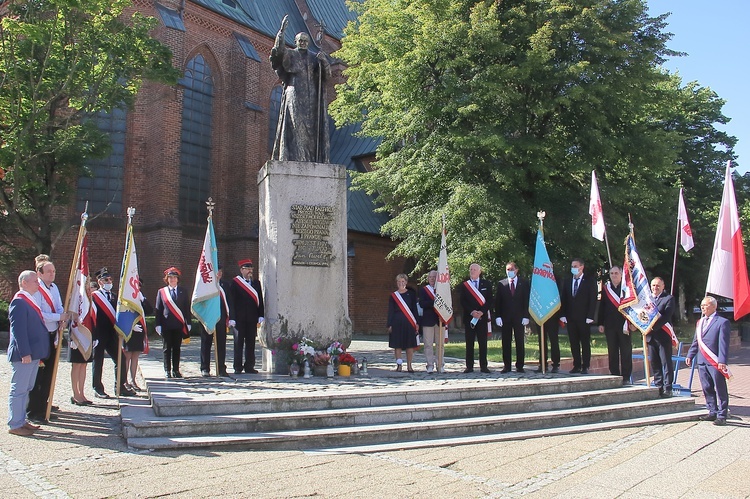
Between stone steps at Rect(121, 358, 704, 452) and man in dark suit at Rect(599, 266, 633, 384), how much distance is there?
0.84m

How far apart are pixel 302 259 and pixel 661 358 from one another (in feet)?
18.8

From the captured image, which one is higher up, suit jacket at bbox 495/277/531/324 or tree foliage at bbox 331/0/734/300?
tree foliage at bbox 331/0/734/300

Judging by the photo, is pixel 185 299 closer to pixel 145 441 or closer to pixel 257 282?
pixel 257 282

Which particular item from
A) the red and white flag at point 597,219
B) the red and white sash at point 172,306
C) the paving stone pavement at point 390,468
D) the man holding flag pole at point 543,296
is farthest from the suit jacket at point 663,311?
the red and white sash at point 172,306

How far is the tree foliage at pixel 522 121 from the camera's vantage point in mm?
17297

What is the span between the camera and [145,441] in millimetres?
6020

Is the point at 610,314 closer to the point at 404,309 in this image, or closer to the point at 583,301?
the point at 583,301

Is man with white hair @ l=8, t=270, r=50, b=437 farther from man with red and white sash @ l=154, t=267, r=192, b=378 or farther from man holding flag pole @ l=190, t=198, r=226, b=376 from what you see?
man holding flag pole @ l=190, t=198, r=226, b=376

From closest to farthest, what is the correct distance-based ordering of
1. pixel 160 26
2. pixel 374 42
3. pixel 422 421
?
pixel 422 421 → pixel 374 42 → pixel 160 26

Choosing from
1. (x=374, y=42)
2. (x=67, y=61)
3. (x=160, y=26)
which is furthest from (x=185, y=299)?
(x=160, y=26)

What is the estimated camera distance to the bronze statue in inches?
425

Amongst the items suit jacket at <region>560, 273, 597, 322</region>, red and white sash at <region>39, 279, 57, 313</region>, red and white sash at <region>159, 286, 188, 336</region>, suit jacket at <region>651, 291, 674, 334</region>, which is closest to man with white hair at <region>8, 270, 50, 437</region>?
red and white sash at <region>39, 279, 57, 313</region>

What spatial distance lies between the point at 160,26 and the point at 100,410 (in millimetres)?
19400

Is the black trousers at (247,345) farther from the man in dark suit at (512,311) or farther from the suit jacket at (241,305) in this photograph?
the man in dark suit at (512,311)
